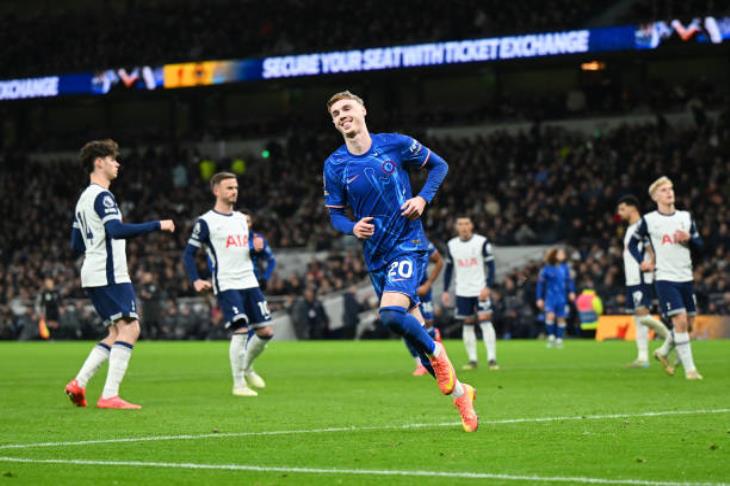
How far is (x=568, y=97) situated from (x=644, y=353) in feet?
89.6

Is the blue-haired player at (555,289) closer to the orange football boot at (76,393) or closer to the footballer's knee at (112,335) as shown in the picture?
the footballer's knee at (112,335)

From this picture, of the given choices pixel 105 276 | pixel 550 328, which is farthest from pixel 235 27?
pixel 105 276

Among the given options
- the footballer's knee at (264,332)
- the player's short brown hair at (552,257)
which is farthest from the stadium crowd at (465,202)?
the footballer's knee at (264,332)

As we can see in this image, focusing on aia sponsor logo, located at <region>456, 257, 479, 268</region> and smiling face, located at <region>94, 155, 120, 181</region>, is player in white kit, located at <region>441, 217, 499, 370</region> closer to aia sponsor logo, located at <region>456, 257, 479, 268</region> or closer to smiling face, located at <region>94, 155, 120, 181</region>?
aia sponsor logo, located at <region>456, 257, 479, 268</region>

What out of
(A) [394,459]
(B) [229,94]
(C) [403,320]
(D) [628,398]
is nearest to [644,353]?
(D) [628,398]

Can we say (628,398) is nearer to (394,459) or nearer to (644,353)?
(394,459)

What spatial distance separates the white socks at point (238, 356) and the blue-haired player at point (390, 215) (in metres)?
5.35

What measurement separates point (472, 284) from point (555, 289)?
36.5 ft

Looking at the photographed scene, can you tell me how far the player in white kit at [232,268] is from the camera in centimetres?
1550

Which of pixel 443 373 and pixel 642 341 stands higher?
pixel 443 373

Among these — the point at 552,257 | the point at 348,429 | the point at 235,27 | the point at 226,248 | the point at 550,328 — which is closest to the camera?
the point at 348,429

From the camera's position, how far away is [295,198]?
4697 cm

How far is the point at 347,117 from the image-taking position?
1010cm

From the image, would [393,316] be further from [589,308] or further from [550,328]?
[589,308]
